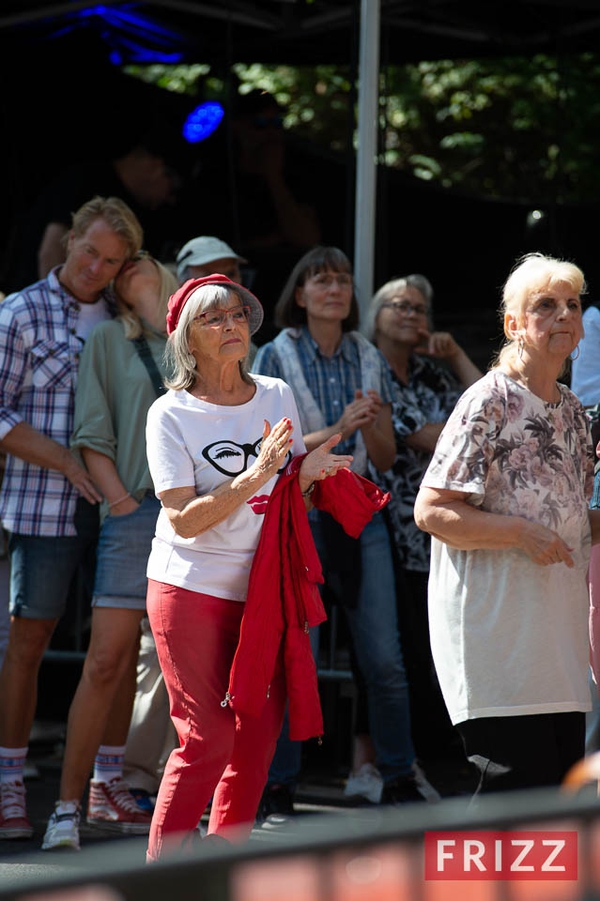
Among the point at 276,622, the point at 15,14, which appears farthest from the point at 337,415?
the point at 15,14

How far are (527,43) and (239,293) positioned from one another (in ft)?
16.2

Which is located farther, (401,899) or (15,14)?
(15,14)

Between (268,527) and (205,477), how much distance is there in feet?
0.70

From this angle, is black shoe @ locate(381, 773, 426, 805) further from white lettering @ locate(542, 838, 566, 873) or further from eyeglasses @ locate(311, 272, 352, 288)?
white lettering @ locate(542, 838, 566, 873)

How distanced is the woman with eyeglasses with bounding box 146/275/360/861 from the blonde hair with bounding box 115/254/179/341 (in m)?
0.96

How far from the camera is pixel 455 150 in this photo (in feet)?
42.5

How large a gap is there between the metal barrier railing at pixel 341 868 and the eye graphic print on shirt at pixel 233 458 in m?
2.10

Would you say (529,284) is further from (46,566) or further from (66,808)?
(66,808)

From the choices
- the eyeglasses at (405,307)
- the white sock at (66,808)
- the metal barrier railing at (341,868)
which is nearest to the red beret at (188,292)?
the eyeglasses at (405,307)

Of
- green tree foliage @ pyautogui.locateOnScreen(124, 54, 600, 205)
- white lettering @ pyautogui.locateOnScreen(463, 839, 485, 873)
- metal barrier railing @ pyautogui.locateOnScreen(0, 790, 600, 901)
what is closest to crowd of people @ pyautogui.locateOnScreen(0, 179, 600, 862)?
white lettering @ pyautogui.locateOnScreen(463, 839, 485, 873)

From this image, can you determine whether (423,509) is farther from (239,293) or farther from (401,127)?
(401,127)

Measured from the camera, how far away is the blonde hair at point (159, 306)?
4.41m

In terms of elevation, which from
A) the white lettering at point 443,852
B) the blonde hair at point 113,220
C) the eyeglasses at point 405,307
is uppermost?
the blonde hair at point 113,220

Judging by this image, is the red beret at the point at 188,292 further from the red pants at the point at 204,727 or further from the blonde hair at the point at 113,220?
the blonde hair at the point at 113,220
